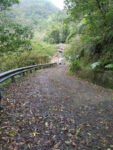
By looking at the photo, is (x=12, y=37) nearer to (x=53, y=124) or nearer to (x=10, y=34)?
(x=10, y=34)

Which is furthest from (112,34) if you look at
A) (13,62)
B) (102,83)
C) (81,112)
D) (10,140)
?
(13,62)

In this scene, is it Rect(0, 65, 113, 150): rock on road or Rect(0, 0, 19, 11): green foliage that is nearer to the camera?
Rect(0, 65, 113, 150): rock on road

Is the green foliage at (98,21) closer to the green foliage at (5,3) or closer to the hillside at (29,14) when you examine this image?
the green foliage at (5,3)

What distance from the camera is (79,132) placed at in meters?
2.43

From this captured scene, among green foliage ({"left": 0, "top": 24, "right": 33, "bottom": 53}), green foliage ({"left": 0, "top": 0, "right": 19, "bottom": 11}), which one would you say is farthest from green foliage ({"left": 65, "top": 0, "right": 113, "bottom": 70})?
green foliage ({"left": 0, "top": 0, "right": 19, "bottom": 11})

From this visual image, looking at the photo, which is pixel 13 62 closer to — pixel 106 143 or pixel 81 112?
pixel 81 112

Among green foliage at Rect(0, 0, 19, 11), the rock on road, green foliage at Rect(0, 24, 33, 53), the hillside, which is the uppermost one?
the hillside

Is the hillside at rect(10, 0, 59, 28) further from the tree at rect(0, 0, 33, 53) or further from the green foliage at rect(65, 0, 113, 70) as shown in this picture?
the green foliage at rect(65, 0, 113, 70)

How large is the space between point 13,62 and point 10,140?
341 inches

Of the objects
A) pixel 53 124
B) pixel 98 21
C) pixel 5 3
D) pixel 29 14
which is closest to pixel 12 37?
pixel 5 3

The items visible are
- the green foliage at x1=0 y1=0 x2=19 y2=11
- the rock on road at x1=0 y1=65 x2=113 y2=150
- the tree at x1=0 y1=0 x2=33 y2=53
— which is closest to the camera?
the rock on road at x1=0 y1=65 x2=113 y2=150

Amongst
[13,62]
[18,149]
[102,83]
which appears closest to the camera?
[18,149]

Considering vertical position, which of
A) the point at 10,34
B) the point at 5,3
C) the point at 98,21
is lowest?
the point at 10,34

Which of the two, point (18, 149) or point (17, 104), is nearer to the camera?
point (18, 149)
